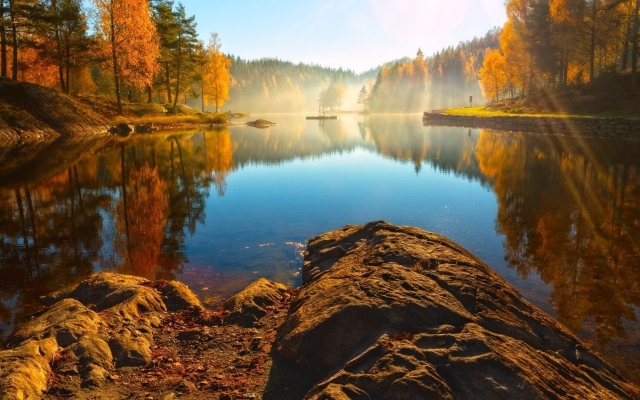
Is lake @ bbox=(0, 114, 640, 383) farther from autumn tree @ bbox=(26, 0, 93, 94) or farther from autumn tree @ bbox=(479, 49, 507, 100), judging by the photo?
autumn tree @ bbox=(479, 49, 507, 100)

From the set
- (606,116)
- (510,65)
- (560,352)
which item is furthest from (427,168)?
(510,65)

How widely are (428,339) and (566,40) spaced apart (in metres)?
61.0

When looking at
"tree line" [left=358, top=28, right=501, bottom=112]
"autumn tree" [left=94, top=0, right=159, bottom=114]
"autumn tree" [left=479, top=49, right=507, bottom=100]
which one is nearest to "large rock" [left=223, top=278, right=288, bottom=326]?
"autumn tree" [left=94, top=0, right=159, bottom=114]

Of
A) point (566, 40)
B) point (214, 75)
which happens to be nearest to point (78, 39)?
point (214, 75)

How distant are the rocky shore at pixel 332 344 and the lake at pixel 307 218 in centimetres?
155

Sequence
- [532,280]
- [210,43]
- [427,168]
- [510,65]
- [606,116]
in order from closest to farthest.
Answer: [532,280]
[427,168]
[606,116]
[510,65]
[210,43]

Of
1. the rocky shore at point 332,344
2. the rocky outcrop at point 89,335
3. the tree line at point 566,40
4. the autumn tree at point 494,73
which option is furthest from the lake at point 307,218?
the autumn tree at point 494,73

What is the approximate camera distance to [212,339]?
7.64 metres

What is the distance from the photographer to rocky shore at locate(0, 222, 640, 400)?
5223 millimetres

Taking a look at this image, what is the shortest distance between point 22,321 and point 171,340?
11.3 ft

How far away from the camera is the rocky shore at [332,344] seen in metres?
5.22

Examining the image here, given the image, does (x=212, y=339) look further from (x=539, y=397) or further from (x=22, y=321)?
(x=539, y=397)

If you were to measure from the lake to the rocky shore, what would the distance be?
1.55 m

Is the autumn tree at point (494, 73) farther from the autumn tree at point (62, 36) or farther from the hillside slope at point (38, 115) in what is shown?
the hillside slope at point (38, 115)
